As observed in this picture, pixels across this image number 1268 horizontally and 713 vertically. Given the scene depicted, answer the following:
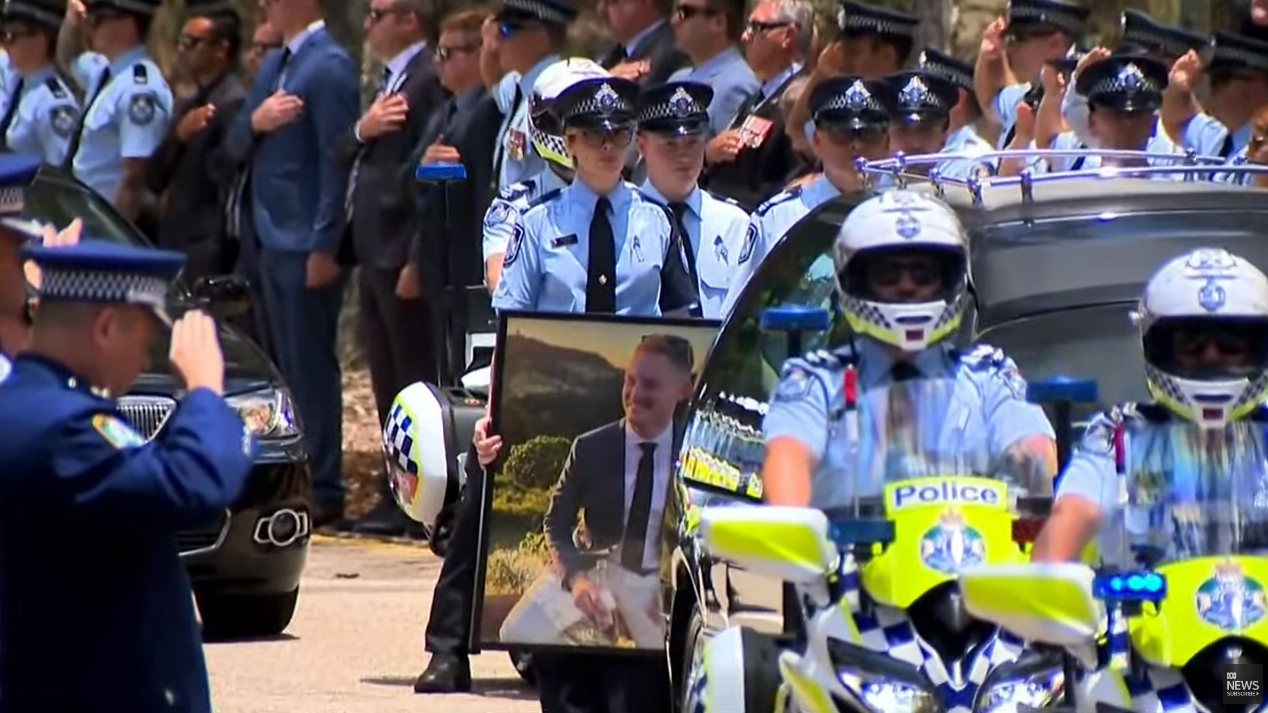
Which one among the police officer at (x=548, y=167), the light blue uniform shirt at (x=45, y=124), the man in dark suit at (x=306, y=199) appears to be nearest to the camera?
the police officer at (x=548, y=167)

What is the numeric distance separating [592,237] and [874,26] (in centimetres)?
334

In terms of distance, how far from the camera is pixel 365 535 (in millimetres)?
15531

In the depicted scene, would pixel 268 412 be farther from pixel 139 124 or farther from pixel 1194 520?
pixel 1194 520

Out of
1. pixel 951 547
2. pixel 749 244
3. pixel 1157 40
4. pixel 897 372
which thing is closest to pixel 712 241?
pixel 749 244

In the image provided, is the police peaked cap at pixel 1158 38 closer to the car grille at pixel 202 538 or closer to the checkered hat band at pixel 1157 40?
the checkered hat band at pixel 1157 40

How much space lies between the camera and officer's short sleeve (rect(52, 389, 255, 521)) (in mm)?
5957

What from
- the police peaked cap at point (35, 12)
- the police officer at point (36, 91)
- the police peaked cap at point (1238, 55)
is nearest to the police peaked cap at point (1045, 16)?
the police peaked cap at point (1238, 55)

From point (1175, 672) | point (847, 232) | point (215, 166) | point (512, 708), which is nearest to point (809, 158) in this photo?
point (512, 708)

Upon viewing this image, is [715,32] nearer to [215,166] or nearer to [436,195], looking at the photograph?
[436,195]

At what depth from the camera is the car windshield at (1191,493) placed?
6828 millimetres

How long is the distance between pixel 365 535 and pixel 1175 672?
917cm

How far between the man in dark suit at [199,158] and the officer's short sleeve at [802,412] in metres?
9.37

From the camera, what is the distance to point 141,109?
16562 mm

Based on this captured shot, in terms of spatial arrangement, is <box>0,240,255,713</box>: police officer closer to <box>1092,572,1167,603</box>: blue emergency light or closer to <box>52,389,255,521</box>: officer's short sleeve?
A: <box>52,389,255,521</box>: officer's short sleeve
